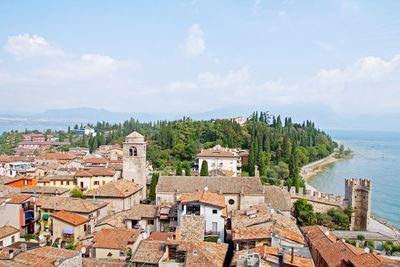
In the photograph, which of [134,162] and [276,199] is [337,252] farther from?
[134,162]

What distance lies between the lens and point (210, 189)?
28.0 m

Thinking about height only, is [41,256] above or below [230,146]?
below

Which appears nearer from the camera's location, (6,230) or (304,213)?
(6,230)

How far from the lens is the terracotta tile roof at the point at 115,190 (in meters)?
30.3

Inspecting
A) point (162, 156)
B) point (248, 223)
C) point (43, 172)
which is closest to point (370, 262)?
point (248, 223)

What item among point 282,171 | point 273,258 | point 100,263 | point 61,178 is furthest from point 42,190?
point 282,171

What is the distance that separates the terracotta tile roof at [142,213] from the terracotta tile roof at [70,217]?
9.16 feet

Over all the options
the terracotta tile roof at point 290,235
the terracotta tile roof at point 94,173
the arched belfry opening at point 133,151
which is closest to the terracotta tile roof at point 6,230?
the arched belfry opening at point 133,151

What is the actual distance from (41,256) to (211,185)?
14066mm

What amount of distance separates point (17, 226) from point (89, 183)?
43.0 feet

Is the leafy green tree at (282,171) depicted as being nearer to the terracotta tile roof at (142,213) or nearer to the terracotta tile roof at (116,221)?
the terracotta tile roof at (142,213)

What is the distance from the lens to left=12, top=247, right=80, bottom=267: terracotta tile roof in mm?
15773

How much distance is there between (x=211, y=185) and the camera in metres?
28.5

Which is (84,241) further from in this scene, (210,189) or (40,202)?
(210,189)
